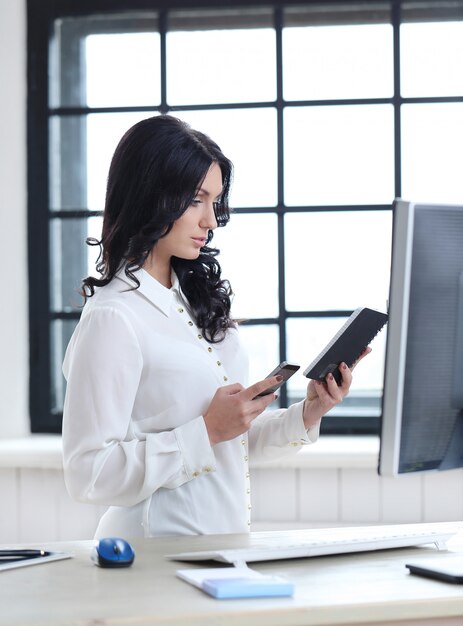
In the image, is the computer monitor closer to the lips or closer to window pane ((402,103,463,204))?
the lips

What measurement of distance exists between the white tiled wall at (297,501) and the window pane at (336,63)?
1322mm

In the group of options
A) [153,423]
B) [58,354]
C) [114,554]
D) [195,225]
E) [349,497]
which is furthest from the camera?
[58,354]

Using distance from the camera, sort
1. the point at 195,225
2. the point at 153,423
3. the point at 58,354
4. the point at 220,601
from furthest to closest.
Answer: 1. the point at 58,354
2. the point at 195,225
3. the point at 153,423
4. the point at 220,601

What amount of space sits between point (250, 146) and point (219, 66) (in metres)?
0.31

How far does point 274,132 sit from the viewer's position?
335cm

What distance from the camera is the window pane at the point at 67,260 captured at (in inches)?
132

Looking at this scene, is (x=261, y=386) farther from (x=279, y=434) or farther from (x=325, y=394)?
(x=279, y=434)

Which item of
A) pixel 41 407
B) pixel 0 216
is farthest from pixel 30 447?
pixel 0 216

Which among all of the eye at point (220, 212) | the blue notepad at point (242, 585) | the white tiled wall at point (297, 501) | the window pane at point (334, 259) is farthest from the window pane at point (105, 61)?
the blue notepad at point (242, 585)

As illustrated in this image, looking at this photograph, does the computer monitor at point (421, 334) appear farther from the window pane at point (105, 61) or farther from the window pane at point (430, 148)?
the window pane at point (105, 61)

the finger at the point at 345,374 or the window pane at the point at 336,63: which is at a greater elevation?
the window pane at the point at 336,63

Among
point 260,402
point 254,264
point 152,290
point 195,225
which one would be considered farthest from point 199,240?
point 254,264

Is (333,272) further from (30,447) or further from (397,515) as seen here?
(30,447)

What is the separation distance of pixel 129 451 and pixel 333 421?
5.24 feet
